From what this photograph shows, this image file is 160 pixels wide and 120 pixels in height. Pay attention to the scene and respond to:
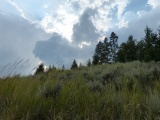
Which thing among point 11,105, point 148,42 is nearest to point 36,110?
point 11,105

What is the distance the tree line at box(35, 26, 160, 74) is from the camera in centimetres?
3253

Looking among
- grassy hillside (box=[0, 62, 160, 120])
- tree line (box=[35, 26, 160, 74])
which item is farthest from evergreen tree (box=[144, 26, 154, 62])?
grassy hillside (box=[0, 62, 160, 120])

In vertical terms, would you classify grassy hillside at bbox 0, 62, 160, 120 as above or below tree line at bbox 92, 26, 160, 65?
below

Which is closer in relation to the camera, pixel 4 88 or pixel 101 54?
pixel 4 88

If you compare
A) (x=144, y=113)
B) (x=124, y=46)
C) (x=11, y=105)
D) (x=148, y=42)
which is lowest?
(x=144, y=113)

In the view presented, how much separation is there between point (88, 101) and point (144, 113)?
113 cm

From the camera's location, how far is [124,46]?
51781mm

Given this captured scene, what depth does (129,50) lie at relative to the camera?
5128 cm

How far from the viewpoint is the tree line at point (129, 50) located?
32531mm

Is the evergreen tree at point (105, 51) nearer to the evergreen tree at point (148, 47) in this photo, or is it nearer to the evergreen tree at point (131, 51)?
the evergreen tree at point (131, 51)

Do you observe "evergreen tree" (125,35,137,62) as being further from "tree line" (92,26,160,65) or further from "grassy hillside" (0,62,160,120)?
"grassy hillside" (0,62,160,120)

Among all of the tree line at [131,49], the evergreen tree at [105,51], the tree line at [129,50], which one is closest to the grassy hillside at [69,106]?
the tree line at [129,50]

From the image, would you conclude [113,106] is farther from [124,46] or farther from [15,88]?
[124,46]

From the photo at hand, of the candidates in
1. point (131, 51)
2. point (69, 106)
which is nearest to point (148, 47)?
point (131, 51)
